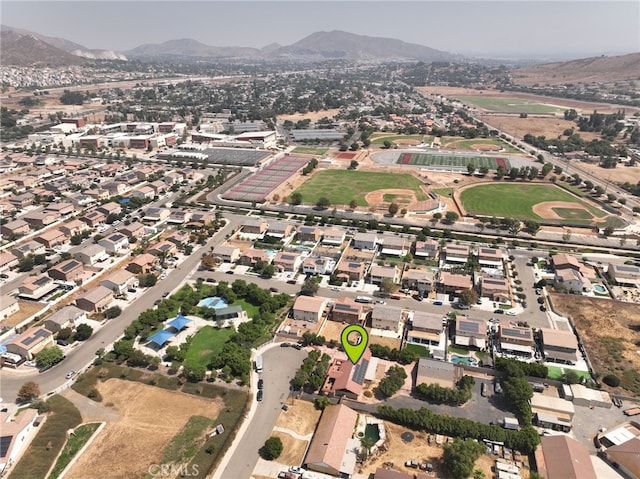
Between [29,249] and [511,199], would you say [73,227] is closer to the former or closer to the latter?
[29,249]

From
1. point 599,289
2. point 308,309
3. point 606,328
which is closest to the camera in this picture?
point 606,328

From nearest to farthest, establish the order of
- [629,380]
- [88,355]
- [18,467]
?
1. [18,467]
2. [629,380]
3. [88,355]

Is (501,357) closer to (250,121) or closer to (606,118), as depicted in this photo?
(250,121)

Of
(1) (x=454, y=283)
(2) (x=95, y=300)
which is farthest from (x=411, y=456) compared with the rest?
(2) (x=95, y=300)

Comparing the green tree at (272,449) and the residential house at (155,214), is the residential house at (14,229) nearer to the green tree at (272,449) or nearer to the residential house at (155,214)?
the residential house at (155,214)

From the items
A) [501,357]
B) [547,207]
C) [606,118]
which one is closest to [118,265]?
[501,357]

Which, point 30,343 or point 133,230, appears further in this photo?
point 133,230

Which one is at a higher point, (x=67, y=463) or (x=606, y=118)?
(x=606, y=118)

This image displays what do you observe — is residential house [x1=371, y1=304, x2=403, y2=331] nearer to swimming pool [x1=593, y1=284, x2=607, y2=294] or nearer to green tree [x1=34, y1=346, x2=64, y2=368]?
swimming pool [x1=593, y1=284, x2=607, y2=294]
